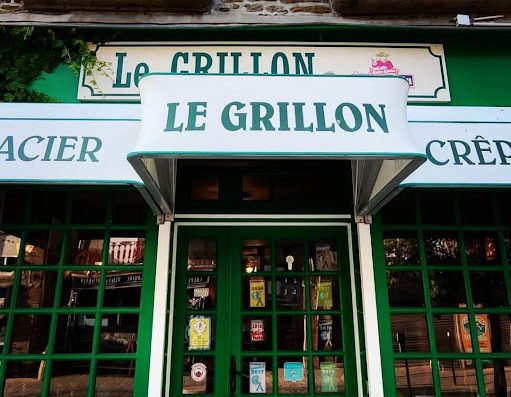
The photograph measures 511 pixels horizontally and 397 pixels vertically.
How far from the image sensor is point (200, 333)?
410cm

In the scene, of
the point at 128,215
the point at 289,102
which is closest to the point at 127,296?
the point at 128,215

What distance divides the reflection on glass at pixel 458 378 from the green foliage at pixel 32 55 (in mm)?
4498

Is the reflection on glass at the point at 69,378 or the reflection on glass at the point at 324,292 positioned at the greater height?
the reflection on glass at the point at 324,292

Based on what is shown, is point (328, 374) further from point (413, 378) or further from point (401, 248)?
point (401, 248)

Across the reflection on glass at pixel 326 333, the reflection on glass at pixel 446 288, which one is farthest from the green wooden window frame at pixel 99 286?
the reflection on glass at pixel 446 288

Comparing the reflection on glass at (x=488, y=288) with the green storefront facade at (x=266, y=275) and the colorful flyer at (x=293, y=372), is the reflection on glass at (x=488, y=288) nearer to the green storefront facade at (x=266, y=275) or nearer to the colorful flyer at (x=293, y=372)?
the green storefront facade at (x=266, y=275)

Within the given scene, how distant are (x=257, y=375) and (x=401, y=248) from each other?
184cm

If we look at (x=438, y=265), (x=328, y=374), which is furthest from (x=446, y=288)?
(x=328, y=374)

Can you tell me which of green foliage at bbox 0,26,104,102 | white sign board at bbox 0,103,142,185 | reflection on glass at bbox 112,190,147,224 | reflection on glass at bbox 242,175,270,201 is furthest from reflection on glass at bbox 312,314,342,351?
green foliage at bbox 0,26,104,102

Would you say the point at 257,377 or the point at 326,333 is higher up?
the point at 326,333

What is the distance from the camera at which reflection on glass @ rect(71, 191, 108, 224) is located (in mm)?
4211

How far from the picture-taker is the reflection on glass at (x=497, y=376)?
3881 millimetres

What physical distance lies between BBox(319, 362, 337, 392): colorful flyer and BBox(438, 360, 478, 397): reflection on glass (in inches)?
37.4

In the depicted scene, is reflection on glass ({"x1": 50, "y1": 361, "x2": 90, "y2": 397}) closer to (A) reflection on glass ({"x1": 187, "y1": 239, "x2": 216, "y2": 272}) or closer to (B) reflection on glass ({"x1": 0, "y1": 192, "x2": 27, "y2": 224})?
(A) reflection on glass ({"x1": 187, "y1": 239, "x2": 216, "y2": 272})
